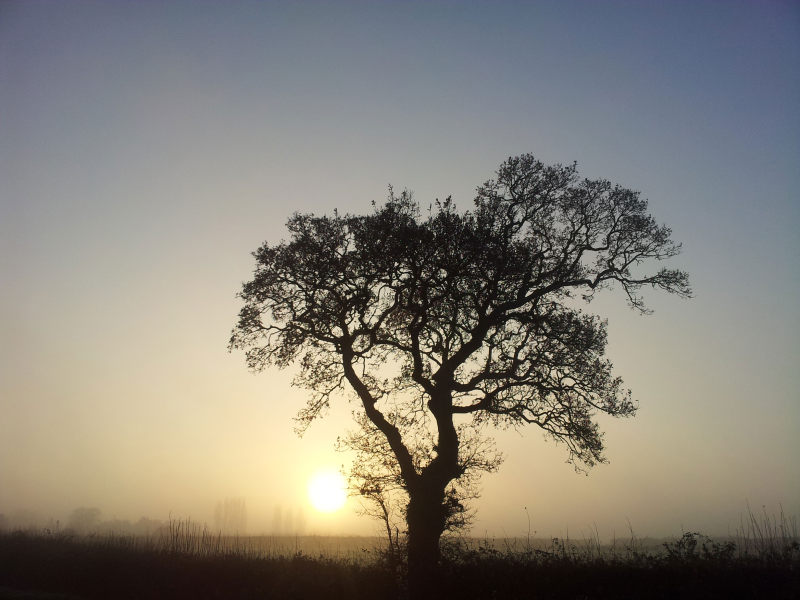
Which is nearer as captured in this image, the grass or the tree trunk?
the grass

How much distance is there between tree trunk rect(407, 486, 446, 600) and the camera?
17172 mm

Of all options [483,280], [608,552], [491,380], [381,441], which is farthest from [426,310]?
[608,552]

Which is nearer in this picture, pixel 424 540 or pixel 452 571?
pixel 452 571

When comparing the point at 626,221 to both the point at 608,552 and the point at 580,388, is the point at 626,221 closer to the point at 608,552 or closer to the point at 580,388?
the point at 580,388

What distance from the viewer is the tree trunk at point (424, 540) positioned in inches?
676

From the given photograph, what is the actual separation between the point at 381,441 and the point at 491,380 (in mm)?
5448

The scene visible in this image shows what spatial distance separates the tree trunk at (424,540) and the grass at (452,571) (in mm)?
395

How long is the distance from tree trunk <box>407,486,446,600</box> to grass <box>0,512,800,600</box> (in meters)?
0.40

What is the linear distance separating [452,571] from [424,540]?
2.36 metres

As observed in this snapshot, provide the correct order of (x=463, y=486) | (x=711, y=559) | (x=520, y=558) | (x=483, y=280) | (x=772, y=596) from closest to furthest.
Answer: (x=772, y=596) → (x=711, y=559) → (x=520, y=558) → (x=463, y=486) → (x=483, y=280)

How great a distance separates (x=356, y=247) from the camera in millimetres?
22859

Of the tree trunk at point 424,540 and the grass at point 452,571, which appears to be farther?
the tree trunk at point 424,540

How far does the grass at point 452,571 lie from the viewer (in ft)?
50.1

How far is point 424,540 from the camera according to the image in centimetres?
1961
